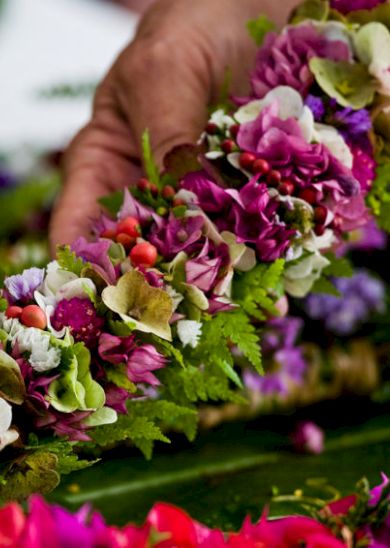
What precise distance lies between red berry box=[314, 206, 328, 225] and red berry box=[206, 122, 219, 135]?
9cm

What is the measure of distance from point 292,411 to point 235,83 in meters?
0.34

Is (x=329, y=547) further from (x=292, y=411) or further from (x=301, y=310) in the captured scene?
(x=301, y=310)

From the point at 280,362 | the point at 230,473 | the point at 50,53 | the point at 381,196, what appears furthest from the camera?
the point at 50,53

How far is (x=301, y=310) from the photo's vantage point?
42.7 inches

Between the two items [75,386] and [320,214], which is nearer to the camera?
[75,386]

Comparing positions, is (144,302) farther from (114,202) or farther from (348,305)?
(348,305)

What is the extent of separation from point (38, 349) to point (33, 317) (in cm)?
2

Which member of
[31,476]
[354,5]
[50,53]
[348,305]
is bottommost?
[50,53]

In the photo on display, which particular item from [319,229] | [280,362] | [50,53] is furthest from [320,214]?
[50,53]

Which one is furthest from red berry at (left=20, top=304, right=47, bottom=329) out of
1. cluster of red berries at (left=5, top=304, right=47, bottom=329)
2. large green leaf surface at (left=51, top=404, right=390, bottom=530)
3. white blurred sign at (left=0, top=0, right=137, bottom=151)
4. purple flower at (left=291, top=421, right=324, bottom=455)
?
white blurred sign at (left=0, top=0, right=137, bottom=151)

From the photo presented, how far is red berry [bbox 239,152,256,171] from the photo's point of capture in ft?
1.91

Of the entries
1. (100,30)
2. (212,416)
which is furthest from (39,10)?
(212,416)

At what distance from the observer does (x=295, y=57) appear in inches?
25.5

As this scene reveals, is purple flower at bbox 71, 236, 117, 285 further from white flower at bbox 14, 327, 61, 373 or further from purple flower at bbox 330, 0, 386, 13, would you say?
purple flower at bbox 330, 0, 386, 13
